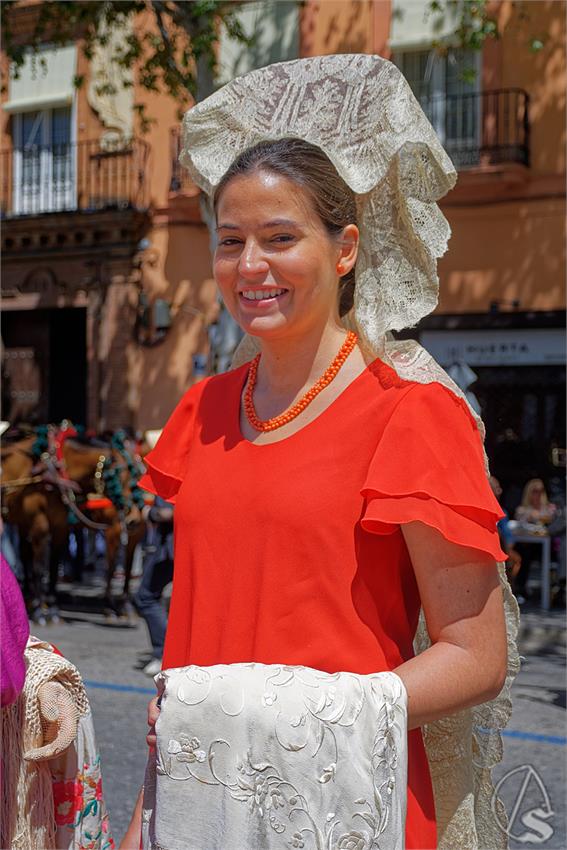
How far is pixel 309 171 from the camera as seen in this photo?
1.80 meters

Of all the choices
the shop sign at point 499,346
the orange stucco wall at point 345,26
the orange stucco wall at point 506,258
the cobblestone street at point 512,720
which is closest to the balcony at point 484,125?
the orange stucco wall at point 506,258

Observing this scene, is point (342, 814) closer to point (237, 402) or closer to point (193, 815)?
point (193, 815)

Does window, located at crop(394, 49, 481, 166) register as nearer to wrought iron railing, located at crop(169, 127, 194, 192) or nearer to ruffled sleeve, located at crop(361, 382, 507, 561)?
wrought iron railing, located at crop(169, 127, 194, 192)

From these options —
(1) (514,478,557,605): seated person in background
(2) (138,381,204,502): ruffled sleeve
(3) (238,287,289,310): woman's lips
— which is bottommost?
(1) (514,478,557,605): seated person in background

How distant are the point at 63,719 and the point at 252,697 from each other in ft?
2.85

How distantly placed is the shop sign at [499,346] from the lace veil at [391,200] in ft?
45.0

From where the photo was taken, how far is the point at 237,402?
202 centimetres

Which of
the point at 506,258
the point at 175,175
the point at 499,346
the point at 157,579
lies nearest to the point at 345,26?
the point at 175,175

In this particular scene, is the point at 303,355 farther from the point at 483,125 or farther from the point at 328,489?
the point at 483,125

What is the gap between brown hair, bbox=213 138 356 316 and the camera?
180 centimetres

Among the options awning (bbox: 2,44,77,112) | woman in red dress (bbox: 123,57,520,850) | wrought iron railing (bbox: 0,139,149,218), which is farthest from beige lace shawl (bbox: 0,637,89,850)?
awning (bbox: 2,44,77,112)

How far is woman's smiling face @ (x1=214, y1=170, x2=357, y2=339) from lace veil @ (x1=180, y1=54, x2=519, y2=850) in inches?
3.6

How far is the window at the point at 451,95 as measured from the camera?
15.8m

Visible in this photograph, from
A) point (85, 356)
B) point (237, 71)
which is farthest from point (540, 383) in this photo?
point (85, 356)
